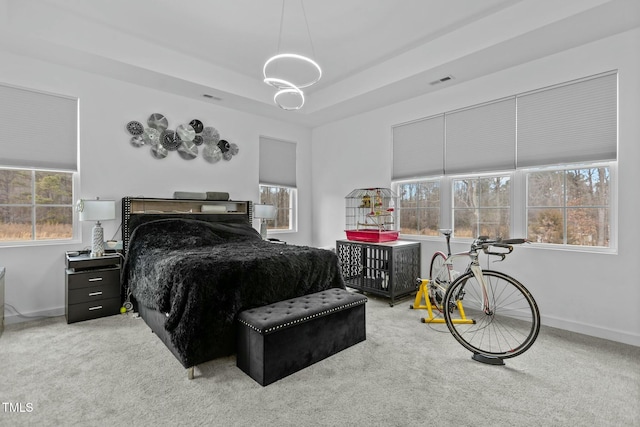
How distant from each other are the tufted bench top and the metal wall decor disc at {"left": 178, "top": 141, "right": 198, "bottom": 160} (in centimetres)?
312

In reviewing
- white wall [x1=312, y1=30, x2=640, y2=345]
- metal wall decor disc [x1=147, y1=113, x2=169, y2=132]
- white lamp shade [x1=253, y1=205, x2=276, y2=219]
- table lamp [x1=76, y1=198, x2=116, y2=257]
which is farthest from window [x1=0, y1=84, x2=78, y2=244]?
white wall [x1=312, y1=30, x2=640, y2=345]

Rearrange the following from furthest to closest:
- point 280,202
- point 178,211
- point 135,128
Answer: point 280,202 → point 178,211 → point 135,128

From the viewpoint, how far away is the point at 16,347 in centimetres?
280

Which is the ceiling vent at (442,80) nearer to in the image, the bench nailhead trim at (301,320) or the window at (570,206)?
the window at (570,206)

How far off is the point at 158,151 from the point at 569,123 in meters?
5.15

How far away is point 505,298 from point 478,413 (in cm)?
216

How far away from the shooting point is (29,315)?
3.54 metres

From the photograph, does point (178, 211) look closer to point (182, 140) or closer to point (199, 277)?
point (182, 140)

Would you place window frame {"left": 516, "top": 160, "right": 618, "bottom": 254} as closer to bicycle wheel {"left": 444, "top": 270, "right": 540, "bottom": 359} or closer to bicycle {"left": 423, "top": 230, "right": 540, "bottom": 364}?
bicycle {"left": 423, "top": 230, "right": 540, "bottom": 364}

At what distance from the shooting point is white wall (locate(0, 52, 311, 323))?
139 inches

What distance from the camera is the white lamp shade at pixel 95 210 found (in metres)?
3.45

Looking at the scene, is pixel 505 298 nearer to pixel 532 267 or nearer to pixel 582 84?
pixel 532 267

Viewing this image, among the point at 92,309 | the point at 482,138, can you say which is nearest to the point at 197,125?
the point at 92,309

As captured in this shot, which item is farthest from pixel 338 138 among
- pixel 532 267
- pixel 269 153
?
pixel 532 267
